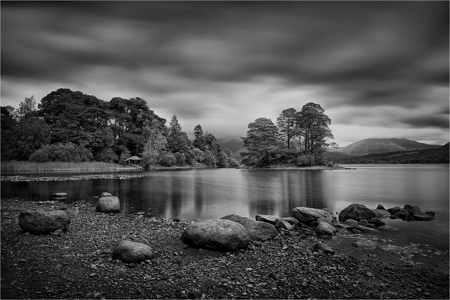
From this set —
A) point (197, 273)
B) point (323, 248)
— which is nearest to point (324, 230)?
point (323, 248)

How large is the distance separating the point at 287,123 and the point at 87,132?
57.9 metres

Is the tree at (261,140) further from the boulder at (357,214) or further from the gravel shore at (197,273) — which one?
the gravel shore at (197,273)

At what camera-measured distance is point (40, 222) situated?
9.40m

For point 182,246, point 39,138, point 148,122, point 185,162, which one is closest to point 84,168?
point 39,138

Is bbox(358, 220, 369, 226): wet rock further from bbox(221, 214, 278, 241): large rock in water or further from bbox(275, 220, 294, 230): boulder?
bbox(221, 214, 278, 241): large rock in water

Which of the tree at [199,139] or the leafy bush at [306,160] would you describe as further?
the tree at [199,139]

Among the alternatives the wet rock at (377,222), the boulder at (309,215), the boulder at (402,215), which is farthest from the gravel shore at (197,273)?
the boulder at (402,215)

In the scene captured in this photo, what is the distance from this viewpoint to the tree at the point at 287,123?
7300 centimetres

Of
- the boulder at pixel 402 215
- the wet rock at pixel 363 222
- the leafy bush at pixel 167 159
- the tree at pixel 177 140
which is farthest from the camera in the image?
the tree at pixel 177 140

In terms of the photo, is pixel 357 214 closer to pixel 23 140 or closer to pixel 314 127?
pixel 314 127

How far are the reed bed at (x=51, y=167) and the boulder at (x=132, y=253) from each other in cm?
5714

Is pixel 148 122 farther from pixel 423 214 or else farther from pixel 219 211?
pixel 423 214

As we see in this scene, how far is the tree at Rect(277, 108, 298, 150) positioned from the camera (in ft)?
240

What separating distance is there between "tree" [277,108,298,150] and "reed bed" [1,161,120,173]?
166 feet
